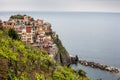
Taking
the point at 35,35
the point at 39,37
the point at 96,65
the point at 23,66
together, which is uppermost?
the point at 23,66

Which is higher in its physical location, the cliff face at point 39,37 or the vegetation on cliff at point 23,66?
the vegetation on cliff at point 23,66

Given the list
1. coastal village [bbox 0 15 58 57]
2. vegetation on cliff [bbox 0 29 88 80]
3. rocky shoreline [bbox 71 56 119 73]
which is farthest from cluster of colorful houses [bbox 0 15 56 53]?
vegetation on cliff [bbox 0 29 88 80]

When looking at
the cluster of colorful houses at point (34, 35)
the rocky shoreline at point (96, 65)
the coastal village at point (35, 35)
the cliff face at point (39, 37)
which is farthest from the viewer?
the rocky shoreline at point (96, 65)

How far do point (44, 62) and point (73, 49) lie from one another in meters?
84.9

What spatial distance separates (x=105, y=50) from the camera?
116125mm

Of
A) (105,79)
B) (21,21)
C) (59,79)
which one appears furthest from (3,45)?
(21,21)

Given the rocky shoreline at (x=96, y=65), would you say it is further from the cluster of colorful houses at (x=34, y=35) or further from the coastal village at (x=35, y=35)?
the cluster of colorful houses at (x=34, y=35)

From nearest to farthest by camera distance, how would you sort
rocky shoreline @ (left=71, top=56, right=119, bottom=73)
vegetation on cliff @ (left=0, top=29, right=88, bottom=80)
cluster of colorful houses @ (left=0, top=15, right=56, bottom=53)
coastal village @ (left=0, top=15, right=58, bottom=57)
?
vegetation on cliff @ (left=0, top=29, right=88, bottom=80) < coastal village @ (left=0, top=15, right=58, bottom=57) < cluster of colorful houses @ (left=0, top=15, right=56, bottom=53) < rocky shoreline @ (left=71, top=56, right=119, bottom=73)

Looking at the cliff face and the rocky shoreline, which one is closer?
the cliff face

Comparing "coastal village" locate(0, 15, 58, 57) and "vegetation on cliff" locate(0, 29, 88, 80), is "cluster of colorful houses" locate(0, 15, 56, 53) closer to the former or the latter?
"coastal village" locate(0, 15, 58, 57)

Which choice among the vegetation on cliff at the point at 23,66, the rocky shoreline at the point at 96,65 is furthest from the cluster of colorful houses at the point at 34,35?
the vegetation on cliff at the point at 23,66

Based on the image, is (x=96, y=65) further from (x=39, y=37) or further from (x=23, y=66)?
(x=23, y=66)

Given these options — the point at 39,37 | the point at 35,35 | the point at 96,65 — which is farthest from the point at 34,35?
the point at 96,65

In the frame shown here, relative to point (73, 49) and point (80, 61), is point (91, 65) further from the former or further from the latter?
point (73, 49)
